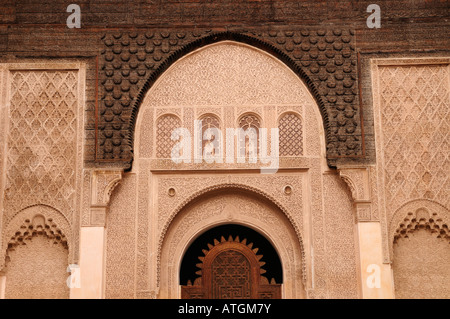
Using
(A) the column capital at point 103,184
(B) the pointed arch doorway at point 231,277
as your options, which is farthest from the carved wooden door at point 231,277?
(A) the column capital at point 103,184

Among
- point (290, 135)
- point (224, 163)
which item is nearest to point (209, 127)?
point (224, 163)

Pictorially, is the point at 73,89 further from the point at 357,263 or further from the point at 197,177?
the point at 357,263

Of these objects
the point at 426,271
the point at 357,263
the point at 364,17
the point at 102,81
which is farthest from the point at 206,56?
the point at 426,271

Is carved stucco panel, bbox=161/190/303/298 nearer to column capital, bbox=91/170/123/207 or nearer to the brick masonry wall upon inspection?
column capital, bbox=91/170/123/207

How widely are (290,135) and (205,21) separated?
1671mm

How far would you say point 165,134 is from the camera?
26.3ft

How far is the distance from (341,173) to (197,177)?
1.61m

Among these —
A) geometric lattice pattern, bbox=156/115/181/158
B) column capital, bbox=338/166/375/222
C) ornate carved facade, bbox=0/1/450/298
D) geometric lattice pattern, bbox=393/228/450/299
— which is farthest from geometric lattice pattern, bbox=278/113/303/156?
geometric lattice pattern, bbox=393/228/450/299

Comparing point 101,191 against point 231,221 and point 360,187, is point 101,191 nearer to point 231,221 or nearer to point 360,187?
point 231,221

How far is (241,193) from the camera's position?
8.02 m

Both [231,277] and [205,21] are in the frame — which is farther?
[205,21]

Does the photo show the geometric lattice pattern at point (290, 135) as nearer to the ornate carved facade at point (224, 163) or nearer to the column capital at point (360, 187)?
the ornate carved facade at point (224, 163)

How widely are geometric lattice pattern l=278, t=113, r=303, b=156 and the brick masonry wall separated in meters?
1.07

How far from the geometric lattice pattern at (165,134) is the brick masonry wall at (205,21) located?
849mm
